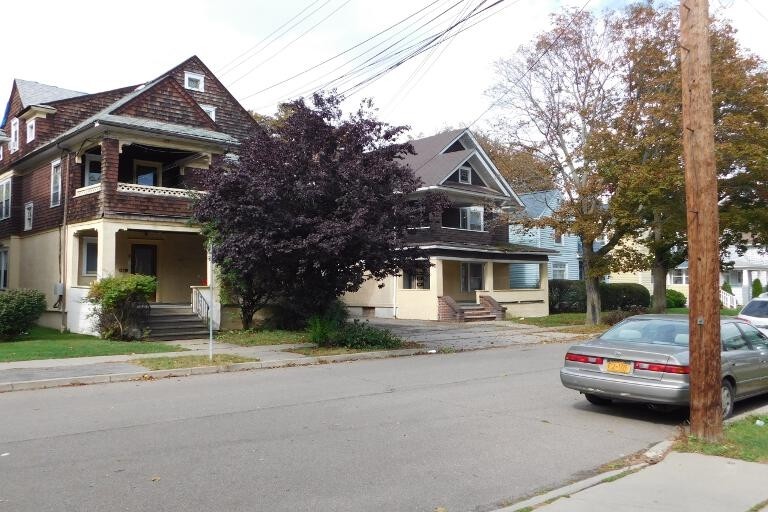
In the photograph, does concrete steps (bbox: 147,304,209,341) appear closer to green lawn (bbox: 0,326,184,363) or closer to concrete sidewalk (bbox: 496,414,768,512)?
green lawn (bbox: 0,326,184,363)

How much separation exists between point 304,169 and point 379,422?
8.49 m

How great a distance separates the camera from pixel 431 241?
30.0 meters

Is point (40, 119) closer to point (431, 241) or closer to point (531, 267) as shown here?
point (431, 241)

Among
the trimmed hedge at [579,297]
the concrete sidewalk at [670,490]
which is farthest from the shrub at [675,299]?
the concrete sidewalk at [670,490]

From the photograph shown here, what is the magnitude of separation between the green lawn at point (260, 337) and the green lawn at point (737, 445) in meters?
12.6

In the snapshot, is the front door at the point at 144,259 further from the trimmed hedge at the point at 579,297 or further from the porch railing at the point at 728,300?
the porch railing at the point at 728,300

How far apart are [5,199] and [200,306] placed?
462 inches

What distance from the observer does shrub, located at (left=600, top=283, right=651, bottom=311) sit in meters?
37.8

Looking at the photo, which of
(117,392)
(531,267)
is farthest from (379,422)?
(531,267)

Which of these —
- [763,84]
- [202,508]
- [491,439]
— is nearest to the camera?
[202,508]

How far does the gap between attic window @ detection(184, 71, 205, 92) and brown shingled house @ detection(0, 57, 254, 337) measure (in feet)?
0.14

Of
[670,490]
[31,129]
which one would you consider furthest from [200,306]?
[670,490]

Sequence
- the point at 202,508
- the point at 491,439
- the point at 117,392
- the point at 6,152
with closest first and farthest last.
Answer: the point at 202,508, the point at 491,439, the point at 117,392, the point at 6,152

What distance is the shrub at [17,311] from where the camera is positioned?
682 inches
